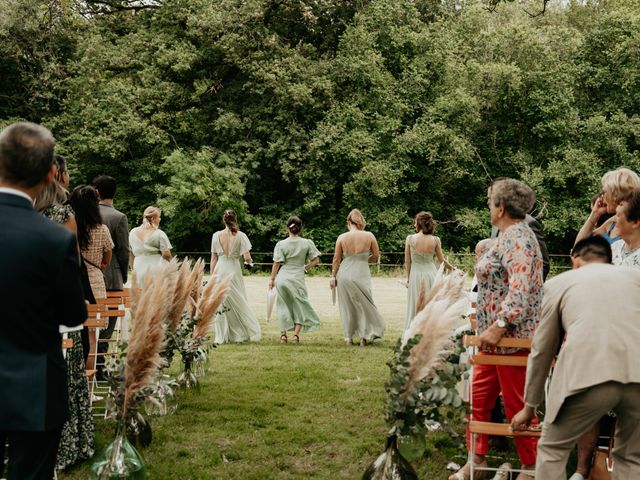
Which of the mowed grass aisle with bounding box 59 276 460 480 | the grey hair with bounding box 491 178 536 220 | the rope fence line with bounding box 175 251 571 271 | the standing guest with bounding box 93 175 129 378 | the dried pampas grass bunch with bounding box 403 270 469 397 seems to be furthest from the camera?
the rope fence line with bounding box 175 251 571 271

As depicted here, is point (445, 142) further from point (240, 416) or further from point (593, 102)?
point (240, 416)

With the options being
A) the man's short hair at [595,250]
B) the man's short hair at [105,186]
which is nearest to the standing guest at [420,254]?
the man's short hair at [105,186]

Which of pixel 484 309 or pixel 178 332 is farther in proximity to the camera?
pixel 178 332

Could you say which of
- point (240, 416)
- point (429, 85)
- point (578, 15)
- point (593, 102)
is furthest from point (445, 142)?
point (240, 416)

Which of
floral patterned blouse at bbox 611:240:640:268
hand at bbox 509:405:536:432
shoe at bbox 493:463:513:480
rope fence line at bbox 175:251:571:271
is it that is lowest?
rope fence line at bbox 175:251:571:271

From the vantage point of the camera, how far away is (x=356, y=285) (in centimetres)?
1184

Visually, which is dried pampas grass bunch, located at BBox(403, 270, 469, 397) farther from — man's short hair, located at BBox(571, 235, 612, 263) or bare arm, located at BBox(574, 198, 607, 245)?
bare arm, located at BBox(574, 198, 607, 245)

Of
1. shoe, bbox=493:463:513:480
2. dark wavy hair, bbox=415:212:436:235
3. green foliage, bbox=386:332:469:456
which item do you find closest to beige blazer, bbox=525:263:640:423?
green foliage, bbox=386:332:469:456

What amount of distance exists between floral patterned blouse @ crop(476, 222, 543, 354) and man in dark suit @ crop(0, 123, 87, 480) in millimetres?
2695

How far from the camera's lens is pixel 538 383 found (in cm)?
380

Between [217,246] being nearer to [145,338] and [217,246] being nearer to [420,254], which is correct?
[420,254]

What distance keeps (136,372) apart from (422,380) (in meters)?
1.67

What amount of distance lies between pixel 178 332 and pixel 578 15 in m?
38.7

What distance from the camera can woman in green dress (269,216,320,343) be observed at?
1238 cm
